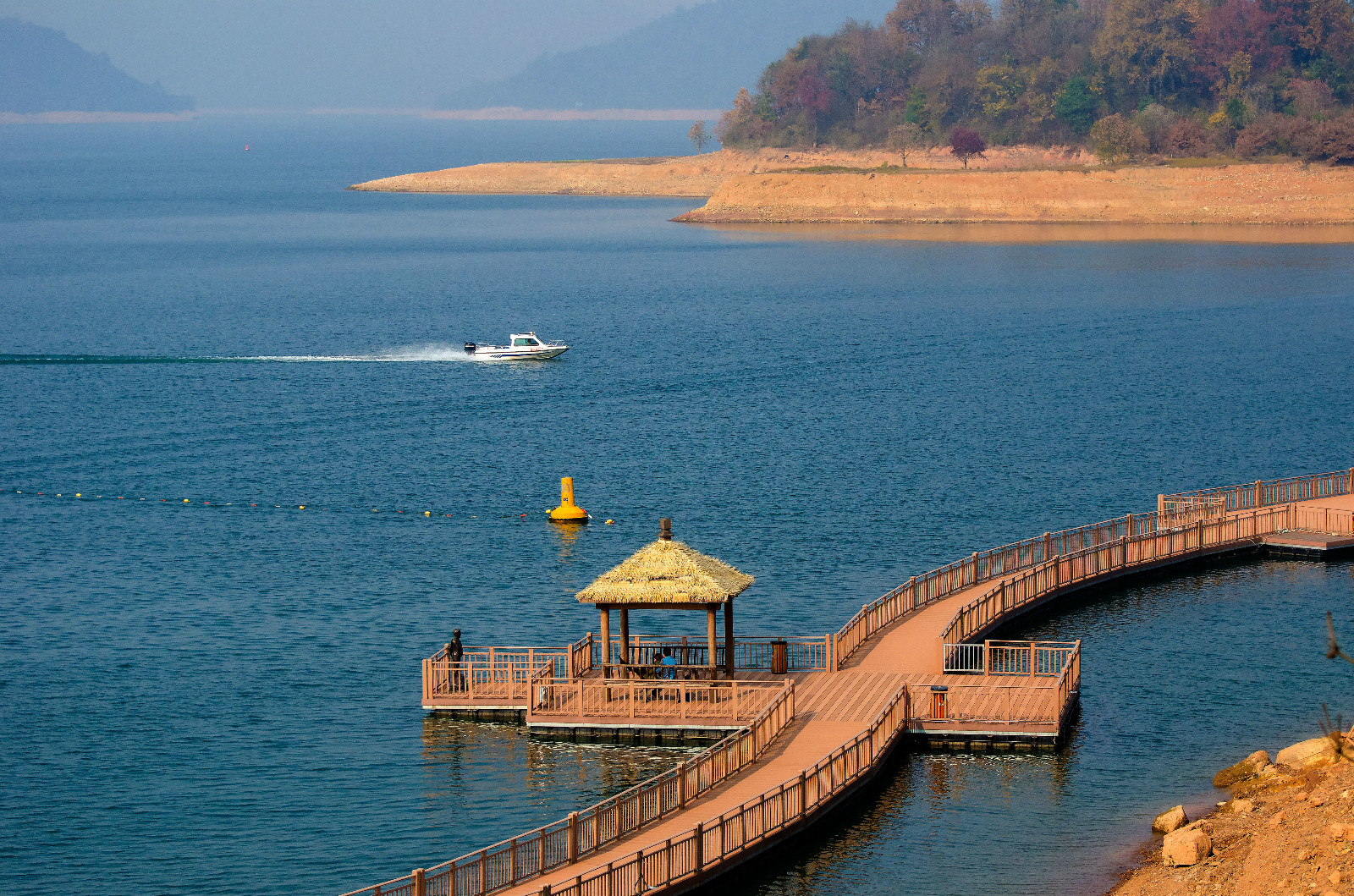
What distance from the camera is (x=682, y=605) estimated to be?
1635 inches

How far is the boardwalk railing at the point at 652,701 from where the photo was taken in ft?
135

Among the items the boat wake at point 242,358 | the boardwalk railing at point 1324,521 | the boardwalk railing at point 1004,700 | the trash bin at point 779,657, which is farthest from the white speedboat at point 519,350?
the boardwalk railing at point 1004,700

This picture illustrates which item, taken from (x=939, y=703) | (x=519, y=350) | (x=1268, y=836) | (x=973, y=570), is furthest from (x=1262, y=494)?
(x=519, y=350)

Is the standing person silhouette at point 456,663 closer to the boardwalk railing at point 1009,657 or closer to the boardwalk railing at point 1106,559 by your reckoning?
the boardwalk railing at point 1009,657

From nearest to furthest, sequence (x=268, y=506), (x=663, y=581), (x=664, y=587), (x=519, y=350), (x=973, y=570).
Result: (x=664, y=587) → (x=663, y=581) → (x=973, y=570) → (x=268, y=506) → (x=519, y=350)

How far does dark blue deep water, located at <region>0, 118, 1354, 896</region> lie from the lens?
122 feet

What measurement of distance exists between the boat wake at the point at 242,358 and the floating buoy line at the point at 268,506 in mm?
41699

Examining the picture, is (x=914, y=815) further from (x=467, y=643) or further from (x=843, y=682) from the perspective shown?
(x=467, y=643)

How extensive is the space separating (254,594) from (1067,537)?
2745 centimetres

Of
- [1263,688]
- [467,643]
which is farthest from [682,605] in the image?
[1263,688]

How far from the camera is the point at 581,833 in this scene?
107ft

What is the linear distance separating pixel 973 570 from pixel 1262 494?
15788 millimetres

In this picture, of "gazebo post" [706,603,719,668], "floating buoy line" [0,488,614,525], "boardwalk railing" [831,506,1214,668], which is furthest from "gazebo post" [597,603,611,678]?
"floating buoy line" [0,488,614,525]

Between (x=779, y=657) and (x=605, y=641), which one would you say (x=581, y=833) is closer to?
(x=605, y=641)
